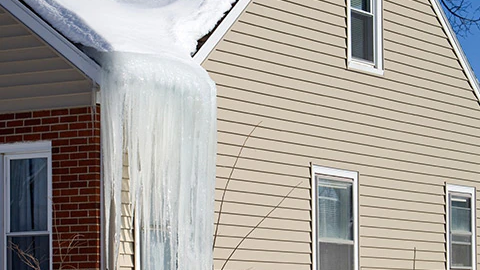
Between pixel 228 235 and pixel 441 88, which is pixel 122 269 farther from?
pixel 441 88

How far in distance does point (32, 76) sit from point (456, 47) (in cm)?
706

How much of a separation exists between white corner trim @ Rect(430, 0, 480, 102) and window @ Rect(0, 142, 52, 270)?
675cm

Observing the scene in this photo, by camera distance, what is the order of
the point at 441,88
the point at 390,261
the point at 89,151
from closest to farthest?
the point at 89,151
the point at 390,261
the point at 441,88

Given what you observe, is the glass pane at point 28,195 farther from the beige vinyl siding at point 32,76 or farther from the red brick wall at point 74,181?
the beige vinyl siding at point 32,76

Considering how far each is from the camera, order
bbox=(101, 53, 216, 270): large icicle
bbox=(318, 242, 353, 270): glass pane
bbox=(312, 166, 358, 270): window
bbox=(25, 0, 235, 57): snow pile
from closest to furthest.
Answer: bbox=(101, 53, 216, 270): large icicle
bbox=(25, 0, 235, 57): snow pile
bbox=(312, 166, 358, 270): window
bbox=(318, 242, 353, 270): glass pane

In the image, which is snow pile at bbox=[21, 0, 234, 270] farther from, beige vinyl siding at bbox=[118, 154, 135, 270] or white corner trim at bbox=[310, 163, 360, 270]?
white corner trim at bbox=[310, 163, 360, 270]

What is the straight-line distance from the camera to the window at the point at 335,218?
1170 centimetres

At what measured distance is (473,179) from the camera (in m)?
14.2

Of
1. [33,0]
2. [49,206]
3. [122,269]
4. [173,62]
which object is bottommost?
[122,269]

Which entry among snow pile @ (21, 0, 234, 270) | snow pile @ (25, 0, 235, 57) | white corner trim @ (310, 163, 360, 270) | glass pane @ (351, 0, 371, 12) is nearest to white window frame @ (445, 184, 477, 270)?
white corner trim @ (310, 163, 360, 270)

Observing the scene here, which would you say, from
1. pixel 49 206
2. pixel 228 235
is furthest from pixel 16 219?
pixel 228 235

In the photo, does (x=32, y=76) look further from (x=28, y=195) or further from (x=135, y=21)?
(x=135, y=21)

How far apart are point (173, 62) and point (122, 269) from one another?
1.94m

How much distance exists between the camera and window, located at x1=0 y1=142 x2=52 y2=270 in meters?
9.27
